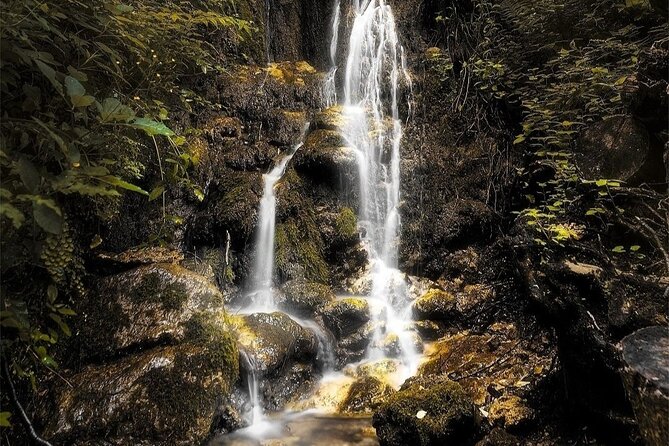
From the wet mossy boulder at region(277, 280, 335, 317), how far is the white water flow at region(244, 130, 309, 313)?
21cm

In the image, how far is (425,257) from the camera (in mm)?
6469

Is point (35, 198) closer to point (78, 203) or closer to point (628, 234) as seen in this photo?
point (78, 203)

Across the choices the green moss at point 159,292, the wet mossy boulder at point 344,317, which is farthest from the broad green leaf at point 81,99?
the wet mossy boulder at point 344,317

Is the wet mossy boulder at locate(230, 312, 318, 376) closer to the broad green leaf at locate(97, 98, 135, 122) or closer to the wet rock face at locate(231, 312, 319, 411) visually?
the wet rock face at locate(231, 312, 319, 411)

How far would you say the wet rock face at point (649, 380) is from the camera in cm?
183

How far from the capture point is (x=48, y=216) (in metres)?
1.95

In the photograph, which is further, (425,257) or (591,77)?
(425,257)

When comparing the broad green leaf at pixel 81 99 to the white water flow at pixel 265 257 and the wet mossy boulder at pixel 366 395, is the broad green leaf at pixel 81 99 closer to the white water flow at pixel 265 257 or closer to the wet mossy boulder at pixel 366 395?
the wet mossy boulder at pixel 366 395

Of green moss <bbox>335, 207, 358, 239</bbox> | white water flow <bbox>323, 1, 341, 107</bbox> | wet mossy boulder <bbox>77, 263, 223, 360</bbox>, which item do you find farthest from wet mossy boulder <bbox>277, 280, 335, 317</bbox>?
white water flow <bbox>323, 1, 341, 107</bbox>

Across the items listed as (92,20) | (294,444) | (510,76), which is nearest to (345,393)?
(294,444)

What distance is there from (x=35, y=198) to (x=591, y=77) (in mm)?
5388

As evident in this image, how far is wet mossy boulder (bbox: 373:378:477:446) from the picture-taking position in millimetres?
3443

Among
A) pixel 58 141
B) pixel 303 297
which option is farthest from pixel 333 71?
pixel 58 141

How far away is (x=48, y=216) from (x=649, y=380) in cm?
304
